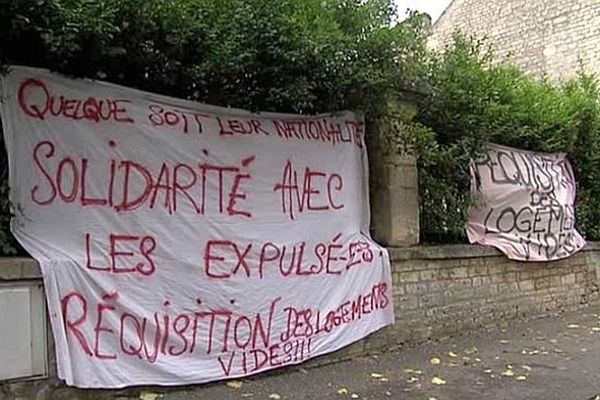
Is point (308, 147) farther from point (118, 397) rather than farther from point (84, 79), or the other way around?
point (118, 397)

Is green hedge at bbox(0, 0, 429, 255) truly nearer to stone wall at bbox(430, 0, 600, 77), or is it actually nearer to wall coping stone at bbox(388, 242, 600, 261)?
wall coping stone at bbox(388, 242, 600, 261)

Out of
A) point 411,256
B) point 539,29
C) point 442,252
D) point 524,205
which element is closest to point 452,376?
point 411,256

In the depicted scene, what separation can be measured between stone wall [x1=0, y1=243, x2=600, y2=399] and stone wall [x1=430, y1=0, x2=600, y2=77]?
924 centimetres

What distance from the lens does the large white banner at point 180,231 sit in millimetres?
4590

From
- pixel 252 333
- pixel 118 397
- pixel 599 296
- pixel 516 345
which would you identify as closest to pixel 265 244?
pixel 252 333

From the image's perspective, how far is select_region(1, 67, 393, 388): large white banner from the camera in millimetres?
4590

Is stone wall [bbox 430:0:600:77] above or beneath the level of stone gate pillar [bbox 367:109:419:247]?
above

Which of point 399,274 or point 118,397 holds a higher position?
point 399,274

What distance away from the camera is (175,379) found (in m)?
5.04

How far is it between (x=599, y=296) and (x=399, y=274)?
4835 mm

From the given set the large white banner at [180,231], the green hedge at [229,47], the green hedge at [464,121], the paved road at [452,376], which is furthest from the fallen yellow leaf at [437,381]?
the green hedge at [229,47]

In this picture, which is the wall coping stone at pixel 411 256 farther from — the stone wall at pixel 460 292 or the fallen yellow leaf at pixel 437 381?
the fallen yellow leaf at pixel 437 381

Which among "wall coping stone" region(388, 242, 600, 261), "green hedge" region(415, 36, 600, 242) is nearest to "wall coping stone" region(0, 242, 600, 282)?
"wall coping stone" region(388, 242, 600, 261)

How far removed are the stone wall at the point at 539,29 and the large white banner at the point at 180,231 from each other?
1195 centimetres
